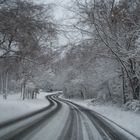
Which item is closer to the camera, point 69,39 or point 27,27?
point 27,27

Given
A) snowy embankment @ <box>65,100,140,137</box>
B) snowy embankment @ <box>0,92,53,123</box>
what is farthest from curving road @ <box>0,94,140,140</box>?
snowy embankment @ <box>0,92,53,123</box>

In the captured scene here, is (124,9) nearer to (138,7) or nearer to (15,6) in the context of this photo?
(138,7)

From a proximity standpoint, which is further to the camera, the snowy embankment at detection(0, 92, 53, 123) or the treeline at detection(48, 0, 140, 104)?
the treeline at detection(48, 0, 140, 104)

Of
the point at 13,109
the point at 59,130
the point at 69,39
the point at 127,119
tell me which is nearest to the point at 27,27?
the point at 69,39

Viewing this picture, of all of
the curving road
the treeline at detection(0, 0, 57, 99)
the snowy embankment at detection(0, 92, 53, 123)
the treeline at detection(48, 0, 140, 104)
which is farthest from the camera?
the treeline at detection(48, 0, 140, 104)

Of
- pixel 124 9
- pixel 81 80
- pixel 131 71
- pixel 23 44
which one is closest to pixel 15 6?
pixel 23 44

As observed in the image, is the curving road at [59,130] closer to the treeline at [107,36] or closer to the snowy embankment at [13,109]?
the snowy embankment at [13,109]

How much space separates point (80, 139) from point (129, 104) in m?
15.4

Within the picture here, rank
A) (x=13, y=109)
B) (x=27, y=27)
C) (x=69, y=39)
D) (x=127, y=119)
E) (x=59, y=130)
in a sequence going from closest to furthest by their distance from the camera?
(x=59, y=130), (x=27, y=27), (x=69, y=39), (x=127, y=119), (x=13, y=109)

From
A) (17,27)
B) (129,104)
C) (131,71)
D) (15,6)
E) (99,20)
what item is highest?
(99,20)

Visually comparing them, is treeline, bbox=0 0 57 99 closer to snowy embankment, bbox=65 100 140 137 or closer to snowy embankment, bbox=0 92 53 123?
snowy embankment, bbox=0 92 53 123

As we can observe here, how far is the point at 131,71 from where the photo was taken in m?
22.3

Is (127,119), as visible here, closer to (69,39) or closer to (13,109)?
(69,39)

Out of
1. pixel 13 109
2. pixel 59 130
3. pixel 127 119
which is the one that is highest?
pixel 59 130
